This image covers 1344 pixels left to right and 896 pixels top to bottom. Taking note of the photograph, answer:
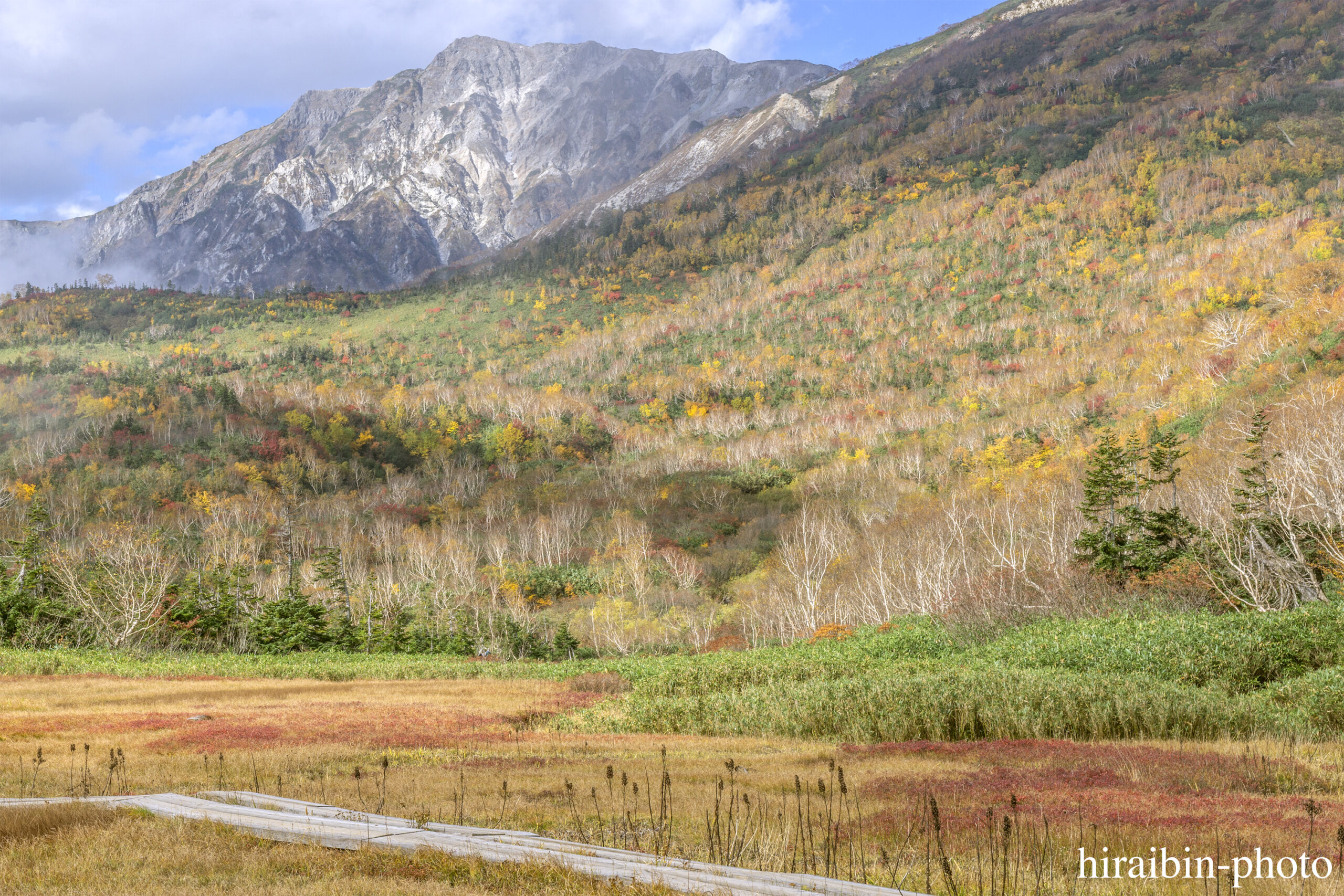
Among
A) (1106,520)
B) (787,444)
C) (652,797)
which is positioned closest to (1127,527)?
(1106,520)

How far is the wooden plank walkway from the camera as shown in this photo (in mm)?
7238

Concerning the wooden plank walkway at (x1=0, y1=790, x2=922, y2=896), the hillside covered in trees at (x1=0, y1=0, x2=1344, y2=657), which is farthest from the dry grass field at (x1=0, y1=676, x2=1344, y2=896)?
the hillside covered in trees at (x1=0, y1=0, x2=1344, y2=657)

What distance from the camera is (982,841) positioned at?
10.1 meters

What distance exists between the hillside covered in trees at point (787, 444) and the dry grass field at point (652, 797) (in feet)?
68.2

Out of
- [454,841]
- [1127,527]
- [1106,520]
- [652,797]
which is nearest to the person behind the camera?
[454,841]

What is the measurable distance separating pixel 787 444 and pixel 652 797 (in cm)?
10865

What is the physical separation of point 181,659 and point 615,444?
105449mm

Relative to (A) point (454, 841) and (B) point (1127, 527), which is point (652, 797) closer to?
(A) point (454, 841)

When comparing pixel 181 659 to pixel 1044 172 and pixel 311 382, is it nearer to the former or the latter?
pixel 311 382

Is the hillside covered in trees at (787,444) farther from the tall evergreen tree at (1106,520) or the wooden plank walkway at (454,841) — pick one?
the wooden plank walkway at (454,841)

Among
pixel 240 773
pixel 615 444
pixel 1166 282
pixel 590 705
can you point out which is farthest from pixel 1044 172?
pixel 240 773

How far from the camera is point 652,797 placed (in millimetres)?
13492

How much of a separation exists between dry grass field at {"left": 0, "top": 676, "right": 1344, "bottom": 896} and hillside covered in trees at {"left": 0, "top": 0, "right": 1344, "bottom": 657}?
20794 mm

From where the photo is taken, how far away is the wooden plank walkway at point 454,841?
7.24 m
